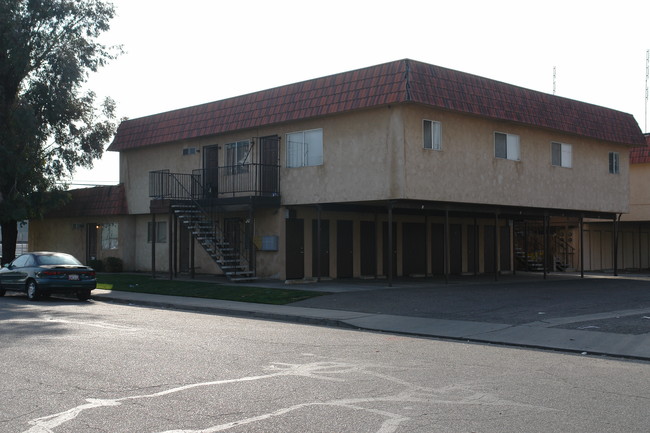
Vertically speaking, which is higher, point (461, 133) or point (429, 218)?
point (461, 133)

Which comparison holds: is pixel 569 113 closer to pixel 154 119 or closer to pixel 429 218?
pixel 429 218

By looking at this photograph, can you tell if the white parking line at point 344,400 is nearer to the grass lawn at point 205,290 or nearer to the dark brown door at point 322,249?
the grass lawn at point 205,290

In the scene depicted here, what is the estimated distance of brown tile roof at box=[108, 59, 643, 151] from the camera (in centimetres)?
2328

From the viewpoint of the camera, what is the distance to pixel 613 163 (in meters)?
33.4

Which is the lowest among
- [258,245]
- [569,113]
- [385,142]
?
[258,245]

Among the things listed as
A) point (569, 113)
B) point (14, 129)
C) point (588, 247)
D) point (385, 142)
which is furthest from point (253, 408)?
point (588, 247)

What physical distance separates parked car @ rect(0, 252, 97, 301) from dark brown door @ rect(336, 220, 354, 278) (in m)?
10.1

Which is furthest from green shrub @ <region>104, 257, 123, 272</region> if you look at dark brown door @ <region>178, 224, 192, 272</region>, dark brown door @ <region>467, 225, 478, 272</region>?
dark brown door @ <region>467, 225, 478, 272</region>

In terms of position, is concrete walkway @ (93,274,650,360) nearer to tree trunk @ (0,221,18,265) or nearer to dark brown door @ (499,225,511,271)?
dark brown door @ (499,225,511,271)

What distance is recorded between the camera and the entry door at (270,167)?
2736cm

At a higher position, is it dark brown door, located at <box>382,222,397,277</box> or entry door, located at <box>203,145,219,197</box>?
entry door, located at <box>203,145,219,197</box>

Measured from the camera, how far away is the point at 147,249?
1373 inches

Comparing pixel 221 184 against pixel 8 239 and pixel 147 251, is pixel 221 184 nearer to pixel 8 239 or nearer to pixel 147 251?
pixel 147 251

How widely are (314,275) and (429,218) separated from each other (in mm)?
7486
